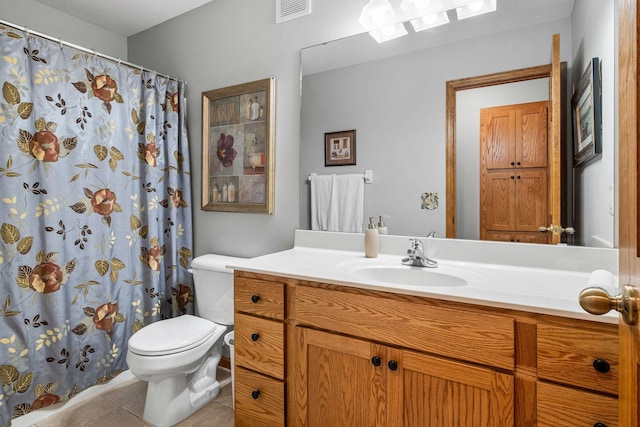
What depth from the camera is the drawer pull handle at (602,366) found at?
0.86 meters

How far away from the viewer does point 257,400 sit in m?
1.46

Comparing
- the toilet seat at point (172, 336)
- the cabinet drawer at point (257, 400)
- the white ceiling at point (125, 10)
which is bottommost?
the cabinet drawer at point (257, 400)

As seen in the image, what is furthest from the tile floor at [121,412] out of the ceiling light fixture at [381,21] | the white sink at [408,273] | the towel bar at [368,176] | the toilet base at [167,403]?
the ceiling light fixture at [381,21]

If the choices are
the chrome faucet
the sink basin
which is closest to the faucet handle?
the chrome faucet

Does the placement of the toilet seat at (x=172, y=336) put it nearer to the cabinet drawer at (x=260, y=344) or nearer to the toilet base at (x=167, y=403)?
the toilet base at (x=167, y=403)

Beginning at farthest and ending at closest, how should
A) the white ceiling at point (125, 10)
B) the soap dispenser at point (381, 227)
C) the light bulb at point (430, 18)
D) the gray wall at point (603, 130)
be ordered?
the white ceiling at point (125, 10), the soap dispenser at point (381, 227), the light bulb at point (430, 18), the gray wall at point (603, 130)

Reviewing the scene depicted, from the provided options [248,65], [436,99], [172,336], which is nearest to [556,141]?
[436,99]

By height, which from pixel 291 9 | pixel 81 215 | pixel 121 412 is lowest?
pixel 121 412

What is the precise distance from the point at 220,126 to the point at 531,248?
6.18 ft

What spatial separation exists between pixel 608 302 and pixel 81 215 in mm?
2198

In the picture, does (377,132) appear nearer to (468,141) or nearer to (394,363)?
(468,141)

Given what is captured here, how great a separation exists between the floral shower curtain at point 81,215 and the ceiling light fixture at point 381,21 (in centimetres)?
138

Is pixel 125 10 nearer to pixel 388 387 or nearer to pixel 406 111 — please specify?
pixel 406 111

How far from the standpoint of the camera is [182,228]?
94.0 inches
